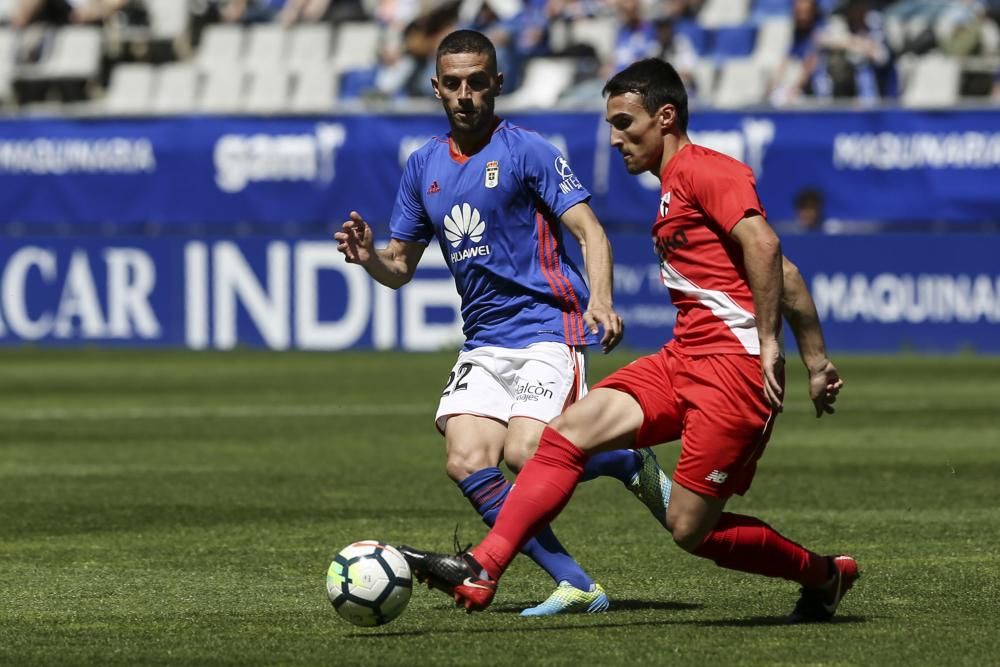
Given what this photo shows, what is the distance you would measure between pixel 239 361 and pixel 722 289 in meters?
16.3

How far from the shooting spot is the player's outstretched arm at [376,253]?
7.68 meters

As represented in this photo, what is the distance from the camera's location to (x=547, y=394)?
7.66m

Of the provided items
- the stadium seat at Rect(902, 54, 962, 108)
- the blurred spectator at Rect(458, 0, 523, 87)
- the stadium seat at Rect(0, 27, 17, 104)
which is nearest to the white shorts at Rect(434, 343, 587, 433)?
the stadium seat at Rect(902, 54, 962, 108)

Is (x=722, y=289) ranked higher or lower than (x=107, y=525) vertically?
higher

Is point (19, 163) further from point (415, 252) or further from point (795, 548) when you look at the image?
point (795, 548)

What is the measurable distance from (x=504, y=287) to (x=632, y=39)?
17257mm

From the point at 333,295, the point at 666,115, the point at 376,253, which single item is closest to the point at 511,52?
the point at 333,295

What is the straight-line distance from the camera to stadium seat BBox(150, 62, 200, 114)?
27.3 meters

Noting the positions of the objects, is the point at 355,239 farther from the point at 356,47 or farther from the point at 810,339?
the point at 356,47

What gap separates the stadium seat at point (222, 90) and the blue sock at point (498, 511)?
20144mm

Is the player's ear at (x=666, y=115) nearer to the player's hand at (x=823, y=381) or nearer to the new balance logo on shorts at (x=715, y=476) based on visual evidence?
the player's hand at (x=823, y=381)

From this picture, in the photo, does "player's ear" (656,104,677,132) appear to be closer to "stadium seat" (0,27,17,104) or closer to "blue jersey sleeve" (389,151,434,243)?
"blue jersey sleeve" (389,151,434,243)

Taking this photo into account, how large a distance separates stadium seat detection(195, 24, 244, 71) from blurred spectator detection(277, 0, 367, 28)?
2.56ft

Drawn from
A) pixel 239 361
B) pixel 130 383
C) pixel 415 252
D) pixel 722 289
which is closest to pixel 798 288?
pixel 722 289
